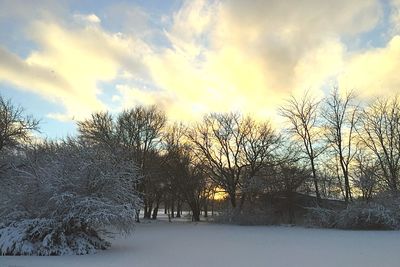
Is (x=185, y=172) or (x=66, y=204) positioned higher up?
(x=185, y=172)

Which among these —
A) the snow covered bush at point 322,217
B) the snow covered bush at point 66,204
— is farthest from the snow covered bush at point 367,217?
the snow covered bush at point 66,204

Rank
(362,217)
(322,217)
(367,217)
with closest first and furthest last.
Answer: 1. (367,217)
2. (362,217)
3. (322,217)

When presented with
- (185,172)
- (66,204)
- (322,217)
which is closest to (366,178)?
(322,217)

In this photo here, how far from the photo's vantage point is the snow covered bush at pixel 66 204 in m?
14.2

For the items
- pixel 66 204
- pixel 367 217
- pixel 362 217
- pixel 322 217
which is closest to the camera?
pixel 66 204

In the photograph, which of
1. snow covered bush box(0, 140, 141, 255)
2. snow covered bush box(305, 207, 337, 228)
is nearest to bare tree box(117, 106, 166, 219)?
snow covered bush box(305, 207, 337, 228)

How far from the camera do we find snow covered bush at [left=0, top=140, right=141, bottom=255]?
46.5 feet

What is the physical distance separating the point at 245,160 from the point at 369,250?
27.2 meters

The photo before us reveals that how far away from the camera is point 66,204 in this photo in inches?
575

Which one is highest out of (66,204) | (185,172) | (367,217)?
(185,172)

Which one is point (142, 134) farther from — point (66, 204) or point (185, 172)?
point (66, 204)

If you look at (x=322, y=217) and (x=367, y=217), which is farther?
(x=322, y=217)

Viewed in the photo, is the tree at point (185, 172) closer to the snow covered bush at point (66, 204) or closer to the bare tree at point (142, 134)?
the bare tree at point (142, 134)

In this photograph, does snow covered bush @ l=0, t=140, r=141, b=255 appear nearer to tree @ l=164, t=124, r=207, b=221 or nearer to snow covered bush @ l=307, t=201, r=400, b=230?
snow covered bush @ l=307, t=201, r=400, b=230
